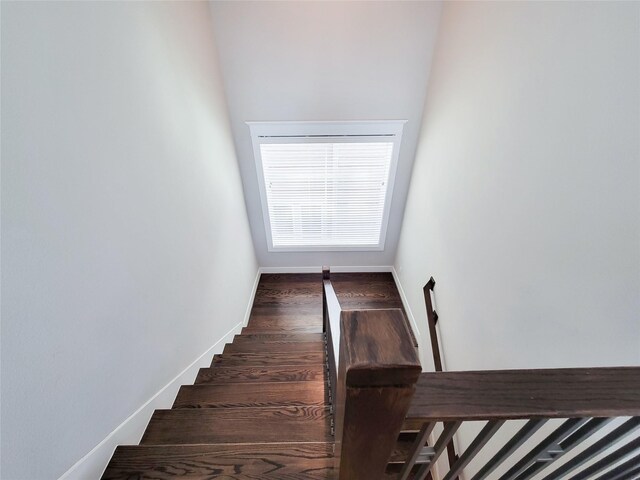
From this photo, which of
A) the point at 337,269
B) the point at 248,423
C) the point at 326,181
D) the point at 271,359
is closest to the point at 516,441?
the point at 248,423

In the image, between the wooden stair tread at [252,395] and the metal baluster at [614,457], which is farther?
the wooden stair tread at [252,395]

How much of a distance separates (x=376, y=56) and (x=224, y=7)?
129cm

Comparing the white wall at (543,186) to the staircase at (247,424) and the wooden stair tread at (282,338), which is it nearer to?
the staircase at (247,424)

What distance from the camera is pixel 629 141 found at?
0.77m

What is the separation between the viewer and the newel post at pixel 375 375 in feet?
1.21

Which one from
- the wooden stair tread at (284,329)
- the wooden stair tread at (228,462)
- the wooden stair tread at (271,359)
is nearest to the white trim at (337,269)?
the wooden stair tread at (284,329)

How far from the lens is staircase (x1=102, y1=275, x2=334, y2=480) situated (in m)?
0.94

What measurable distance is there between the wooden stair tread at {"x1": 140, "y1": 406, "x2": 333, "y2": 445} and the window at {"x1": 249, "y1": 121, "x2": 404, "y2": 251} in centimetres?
237

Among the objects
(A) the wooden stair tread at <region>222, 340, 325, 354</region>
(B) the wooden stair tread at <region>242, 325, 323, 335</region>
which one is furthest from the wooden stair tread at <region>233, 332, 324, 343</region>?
(B) the wooden stair tread at <region>242, 325, 323, 335</region>

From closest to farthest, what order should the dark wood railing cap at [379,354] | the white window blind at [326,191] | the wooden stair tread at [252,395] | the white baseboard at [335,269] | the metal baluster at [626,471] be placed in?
the dark wood railing cap at [379,354]
the metal baluster at [626,471]
the wooden stair tread at [252,395]
the white window blind at [326,191]
the white baseboard at [335,269]

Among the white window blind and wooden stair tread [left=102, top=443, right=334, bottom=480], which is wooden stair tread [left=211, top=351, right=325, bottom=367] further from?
the white window blind

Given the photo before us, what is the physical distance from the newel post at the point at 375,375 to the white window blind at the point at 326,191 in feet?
8.94

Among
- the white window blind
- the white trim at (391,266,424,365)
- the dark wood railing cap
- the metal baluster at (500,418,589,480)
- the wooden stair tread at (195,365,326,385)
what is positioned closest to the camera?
the dark wood railing cap

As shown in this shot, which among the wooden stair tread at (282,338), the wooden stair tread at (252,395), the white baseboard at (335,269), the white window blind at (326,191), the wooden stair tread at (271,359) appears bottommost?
the wooden stair tread at (252,395)
